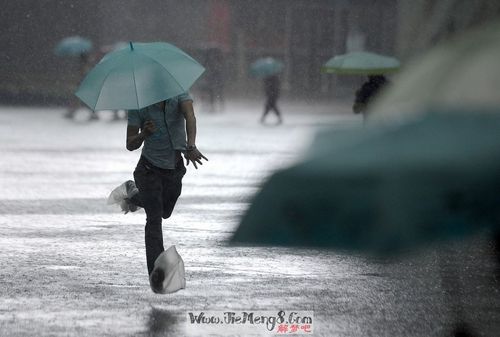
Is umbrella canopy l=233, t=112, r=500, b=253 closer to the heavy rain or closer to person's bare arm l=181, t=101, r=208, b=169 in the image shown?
the heavy rain

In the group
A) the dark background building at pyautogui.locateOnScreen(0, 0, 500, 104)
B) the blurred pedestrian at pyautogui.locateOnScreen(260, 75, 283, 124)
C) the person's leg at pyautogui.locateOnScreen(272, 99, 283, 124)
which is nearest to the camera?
the person's leg at pyautogui.locateOnScreen(272, 99, 283, 124)

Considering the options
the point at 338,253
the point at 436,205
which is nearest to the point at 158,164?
Result: the point at 338,253

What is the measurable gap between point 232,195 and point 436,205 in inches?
161

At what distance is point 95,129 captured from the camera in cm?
2761

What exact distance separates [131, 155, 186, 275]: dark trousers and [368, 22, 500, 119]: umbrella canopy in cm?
458

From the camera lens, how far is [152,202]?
8.49 metres

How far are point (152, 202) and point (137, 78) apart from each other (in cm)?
78

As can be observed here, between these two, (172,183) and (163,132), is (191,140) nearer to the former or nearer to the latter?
(163,132)

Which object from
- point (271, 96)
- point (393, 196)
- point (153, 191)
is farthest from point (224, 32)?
point (153, 191)

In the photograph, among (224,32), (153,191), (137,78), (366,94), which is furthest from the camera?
(224,32)

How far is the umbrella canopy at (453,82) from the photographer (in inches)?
491

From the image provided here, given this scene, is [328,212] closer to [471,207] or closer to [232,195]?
[471,207]

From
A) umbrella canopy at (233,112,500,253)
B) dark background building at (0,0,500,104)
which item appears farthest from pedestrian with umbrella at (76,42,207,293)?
dark background building at (0,0,500,104)

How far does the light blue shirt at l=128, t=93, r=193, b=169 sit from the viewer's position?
844cm
